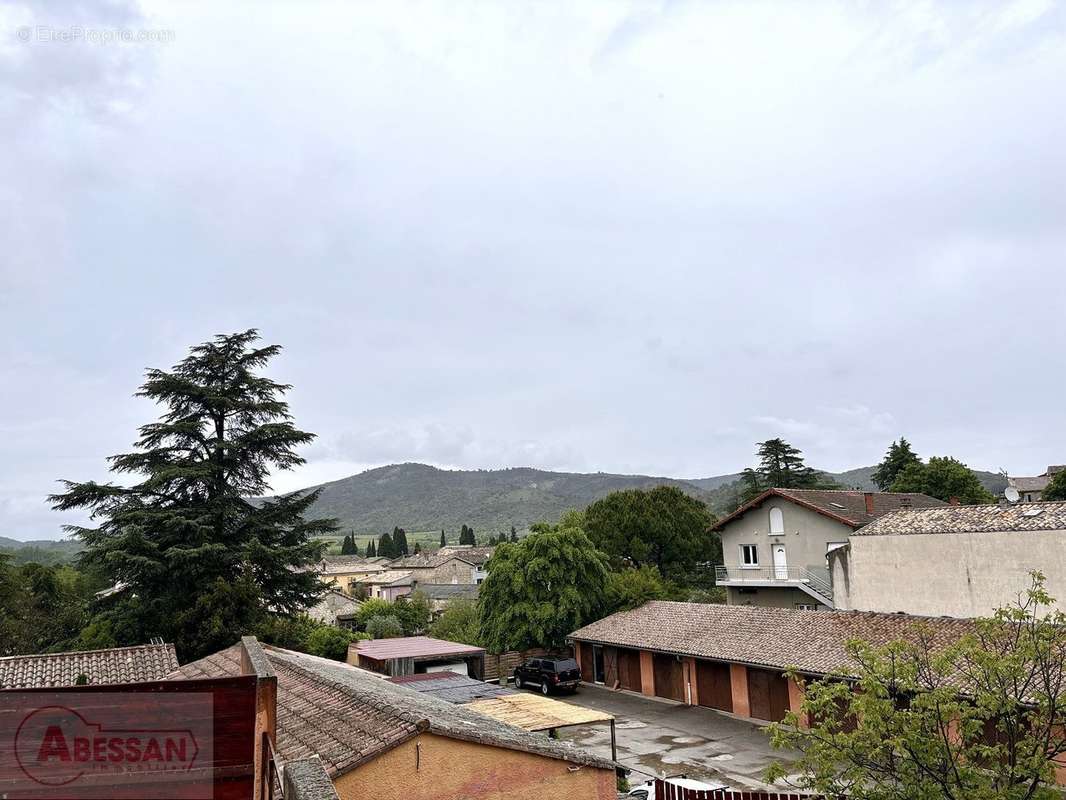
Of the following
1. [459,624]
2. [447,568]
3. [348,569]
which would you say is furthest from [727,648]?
[348,569]

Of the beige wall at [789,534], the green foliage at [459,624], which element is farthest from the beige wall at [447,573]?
the beige wall at [789,534]

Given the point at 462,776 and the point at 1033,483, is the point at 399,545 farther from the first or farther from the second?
the point at 462,776

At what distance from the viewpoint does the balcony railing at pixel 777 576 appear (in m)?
39.0

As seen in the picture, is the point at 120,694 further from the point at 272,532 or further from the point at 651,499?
the point at 651,499

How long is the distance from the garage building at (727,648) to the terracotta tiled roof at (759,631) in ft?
0.12

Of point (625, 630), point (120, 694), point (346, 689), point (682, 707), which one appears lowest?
point (682, 707)

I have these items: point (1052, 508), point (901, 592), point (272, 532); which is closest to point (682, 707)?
point (901, 592)

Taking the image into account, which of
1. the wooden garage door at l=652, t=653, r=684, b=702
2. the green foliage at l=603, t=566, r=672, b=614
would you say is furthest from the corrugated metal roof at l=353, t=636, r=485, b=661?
the wooden garage door at l=652, t=653, r=684, b=702

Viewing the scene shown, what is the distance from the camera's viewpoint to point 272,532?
33500mm

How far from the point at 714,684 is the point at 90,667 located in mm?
21525

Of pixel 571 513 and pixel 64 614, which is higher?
pixel 571 513

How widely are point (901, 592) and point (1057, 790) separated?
22.2 m

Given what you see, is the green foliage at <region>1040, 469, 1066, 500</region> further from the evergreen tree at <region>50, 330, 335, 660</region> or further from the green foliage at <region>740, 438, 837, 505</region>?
the evergreen tree at <region>50, 330, 335, 660</region>

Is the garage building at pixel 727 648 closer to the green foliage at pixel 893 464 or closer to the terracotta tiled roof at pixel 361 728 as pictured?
the terracotta tiled roof at pixel 361 728
